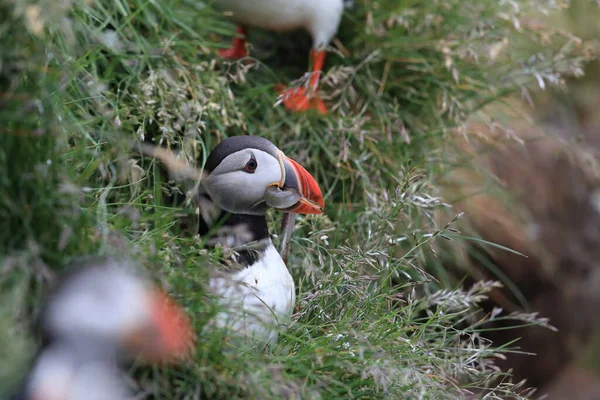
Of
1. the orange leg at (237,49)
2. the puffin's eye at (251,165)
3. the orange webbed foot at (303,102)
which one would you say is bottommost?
the orange webbed foot at (303,102)

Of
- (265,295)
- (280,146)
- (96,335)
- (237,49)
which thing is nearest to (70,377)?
(96,335)

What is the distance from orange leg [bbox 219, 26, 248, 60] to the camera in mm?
2988

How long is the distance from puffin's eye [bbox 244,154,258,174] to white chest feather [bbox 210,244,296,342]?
0.73ft

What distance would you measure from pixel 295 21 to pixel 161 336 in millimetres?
1933

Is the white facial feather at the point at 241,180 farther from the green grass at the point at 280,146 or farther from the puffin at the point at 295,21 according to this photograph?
the puffin at the point at 295,21

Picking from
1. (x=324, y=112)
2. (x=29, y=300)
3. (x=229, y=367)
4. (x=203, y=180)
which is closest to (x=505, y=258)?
(x=324, y=112)

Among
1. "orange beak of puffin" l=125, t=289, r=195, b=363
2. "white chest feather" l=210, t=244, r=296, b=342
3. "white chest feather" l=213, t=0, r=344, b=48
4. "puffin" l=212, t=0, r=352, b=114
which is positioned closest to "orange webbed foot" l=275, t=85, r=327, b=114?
"puffin" l=212, t=0, r=352, b=114

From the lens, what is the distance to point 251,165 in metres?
1.95

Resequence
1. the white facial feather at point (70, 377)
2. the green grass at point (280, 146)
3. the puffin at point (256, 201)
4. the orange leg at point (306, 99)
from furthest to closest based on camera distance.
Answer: the orange leg at point (306, 99) → the puffin at point (256, 201) → the green grass at point (280, 146) → the white facial feather at point (70, 377)

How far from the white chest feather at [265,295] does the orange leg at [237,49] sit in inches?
48.1

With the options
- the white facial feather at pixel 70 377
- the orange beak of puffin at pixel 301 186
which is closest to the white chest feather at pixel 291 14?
the orange beak of puffin at pixel 301 186

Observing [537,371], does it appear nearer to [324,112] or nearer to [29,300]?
[324,112]

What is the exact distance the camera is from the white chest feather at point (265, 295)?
175 cm

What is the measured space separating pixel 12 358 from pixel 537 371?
3.95 meters
